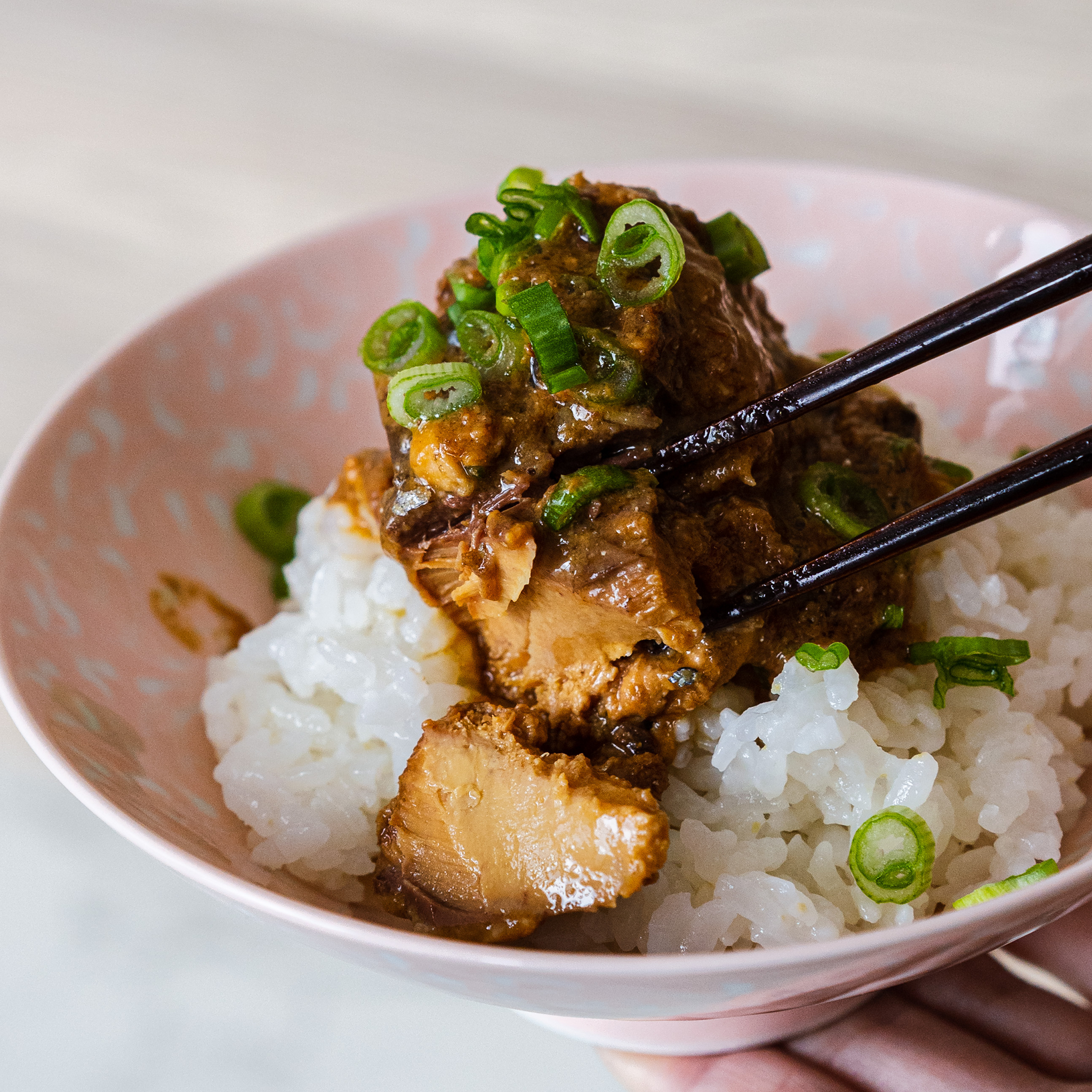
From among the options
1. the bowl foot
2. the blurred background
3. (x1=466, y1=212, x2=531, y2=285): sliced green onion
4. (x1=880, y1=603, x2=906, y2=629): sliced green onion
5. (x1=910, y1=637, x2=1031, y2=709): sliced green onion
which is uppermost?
the blurred background

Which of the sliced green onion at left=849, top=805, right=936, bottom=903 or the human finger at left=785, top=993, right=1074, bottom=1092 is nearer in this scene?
the sliced green onion at left=849, top=805, right=936, bottom=903

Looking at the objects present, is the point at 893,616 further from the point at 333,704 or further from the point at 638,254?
the point at 333,704

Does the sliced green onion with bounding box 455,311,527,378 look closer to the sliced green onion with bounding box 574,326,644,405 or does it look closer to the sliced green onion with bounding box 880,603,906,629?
the sliced green onion with bounding box 574,326,644,405

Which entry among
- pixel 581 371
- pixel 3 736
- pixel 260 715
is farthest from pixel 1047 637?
pixel 3 736

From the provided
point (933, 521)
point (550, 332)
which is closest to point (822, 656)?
point (933, 521)

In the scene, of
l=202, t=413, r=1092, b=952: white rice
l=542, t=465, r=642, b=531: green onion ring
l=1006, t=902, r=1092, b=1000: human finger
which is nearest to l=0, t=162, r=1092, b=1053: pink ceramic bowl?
l=202, t=413, r=1092, b=952: white rice

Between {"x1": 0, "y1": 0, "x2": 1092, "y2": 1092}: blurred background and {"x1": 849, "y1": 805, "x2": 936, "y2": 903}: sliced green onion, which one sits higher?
{"x1": 0, "y1": 0, "x2": 1092, "y2": 1092}: blurred background

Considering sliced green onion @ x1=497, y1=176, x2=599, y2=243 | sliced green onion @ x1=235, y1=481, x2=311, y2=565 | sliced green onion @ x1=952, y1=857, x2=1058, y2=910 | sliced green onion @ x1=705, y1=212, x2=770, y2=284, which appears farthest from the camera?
sliced green onion @ x1=235, y1=481, x2=311, y2=565
